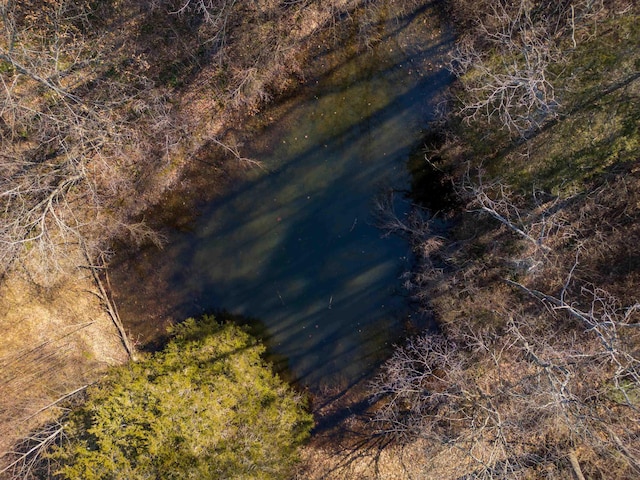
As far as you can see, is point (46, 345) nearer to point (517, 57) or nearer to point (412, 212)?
point (412, 212)

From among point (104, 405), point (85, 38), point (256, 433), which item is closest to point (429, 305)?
point (256, 433)

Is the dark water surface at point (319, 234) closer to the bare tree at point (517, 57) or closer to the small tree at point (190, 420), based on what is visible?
the bare tree at point (517, 57)

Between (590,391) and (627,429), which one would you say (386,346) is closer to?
(590,391)

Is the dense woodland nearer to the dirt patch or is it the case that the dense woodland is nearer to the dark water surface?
the dirt patch

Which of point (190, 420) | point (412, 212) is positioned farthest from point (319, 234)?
point (190, 420)

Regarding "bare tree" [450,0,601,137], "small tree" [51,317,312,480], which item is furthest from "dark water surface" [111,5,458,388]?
"small tree" [51,317,312,480]

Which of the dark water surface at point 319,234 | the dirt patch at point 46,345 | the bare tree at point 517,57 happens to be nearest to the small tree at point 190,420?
the dirt patch at point 46,345

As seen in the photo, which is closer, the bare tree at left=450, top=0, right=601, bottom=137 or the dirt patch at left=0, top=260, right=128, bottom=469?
the bare tree at left=450, top=0, right=601, bottom=137
